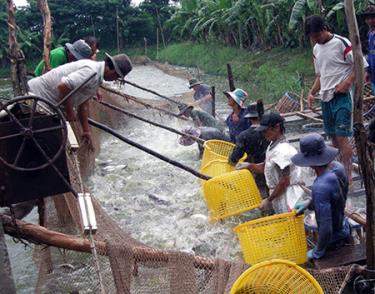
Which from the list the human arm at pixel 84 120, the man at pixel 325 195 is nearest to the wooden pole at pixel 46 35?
the human arm at pixel 84 120

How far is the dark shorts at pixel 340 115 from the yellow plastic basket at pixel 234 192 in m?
1.07

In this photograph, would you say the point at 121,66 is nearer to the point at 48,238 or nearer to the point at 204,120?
the point at 48,238

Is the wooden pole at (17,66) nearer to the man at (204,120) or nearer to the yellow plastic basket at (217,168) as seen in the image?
the yellow plastic basket at (217,168)

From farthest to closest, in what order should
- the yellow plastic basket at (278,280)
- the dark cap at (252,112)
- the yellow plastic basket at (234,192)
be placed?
1. the dark cap at (252,112)
2. the yellow plastic basket at (234,192)
3. the yellow plastic basket at (278,280)

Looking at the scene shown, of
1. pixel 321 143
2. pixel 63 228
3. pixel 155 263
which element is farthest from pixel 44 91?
pixel 321 143

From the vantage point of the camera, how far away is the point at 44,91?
4.54m

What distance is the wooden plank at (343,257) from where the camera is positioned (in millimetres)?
3410

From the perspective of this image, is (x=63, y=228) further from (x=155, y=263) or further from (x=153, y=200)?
(x=153, y=200)

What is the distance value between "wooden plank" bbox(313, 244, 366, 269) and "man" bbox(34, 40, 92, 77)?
3792 millimetres

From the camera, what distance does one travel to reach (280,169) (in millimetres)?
4422

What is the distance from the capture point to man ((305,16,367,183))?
509 centimetres

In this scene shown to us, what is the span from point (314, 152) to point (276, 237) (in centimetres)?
67

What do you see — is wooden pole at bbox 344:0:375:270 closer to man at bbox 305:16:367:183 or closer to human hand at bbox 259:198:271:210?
human hand at bbox 259:198:271:210

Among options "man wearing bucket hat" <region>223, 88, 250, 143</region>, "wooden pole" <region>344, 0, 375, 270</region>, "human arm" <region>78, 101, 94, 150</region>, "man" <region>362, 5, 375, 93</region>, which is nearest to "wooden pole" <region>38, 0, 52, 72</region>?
"human arm" <region>78, 101, 94, 150</region>
